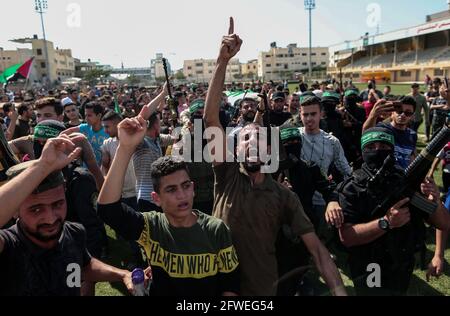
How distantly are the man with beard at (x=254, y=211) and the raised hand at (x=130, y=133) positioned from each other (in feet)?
1.98

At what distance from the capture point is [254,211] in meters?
2.22

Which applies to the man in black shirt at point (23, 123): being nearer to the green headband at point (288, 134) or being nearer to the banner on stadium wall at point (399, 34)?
the green headband at point (288, 134)

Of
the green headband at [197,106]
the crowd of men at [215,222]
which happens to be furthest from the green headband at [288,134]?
the green headband at [197,106]

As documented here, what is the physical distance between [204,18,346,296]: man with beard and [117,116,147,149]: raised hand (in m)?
0.60

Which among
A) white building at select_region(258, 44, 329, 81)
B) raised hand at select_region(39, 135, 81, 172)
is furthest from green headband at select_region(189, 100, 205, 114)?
white building at select_region(258, 44, 329, 81)

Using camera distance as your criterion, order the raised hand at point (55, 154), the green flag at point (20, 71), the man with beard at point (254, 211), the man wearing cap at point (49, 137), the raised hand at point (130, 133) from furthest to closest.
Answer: the green flag at point (20, 71), the man wearing cap at point (49, 137), the man with beard at point (254, 211), the raised hand at point (130, 133), the raised hand at point (55, 154)

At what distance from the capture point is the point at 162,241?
2.05 meters

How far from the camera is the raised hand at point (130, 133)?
196 centimetres

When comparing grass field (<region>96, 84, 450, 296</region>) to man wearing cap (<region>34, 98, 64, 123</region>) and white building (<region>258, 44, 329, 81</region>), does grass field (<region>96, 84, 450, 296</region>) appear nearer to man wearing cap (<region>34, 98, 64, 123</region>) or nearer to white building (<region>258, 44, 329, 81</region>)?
man wearing cap (<region>34, 98, 64, 123</region>)

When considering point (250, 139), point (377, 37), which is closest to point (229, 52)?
point (250, 139)

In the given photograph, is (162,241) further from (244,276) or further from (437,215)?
(437,215)

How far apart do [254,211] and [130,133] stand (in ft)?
2.92
